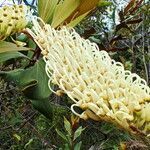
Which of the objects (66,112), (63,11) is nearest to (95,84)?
(63,11)

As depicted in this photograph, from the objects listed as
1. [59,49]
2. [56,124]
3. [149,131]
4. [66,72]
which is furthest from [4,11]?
[56,124]

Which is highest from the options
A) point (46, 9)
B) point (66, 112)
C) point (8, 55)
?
point (46, 9)

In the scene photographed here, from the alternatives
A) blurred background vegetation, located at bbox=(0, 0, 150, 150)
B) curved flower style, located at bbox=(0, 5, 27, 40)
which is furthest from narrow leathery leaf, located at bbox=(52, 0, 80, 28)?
blurred background vegetation, located at bbox=(0, 0, 150, 150)

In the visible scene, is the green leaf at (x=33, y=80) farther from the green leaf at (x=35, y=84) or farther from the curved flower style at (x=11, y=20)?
the curved flower style at (x=11, y=20)

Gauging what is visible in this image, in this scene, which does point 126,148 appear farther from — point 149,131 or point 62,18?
point 149,131

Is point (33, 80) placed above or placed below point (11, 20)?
below

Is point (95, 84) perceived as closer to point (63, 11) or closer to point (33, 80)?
point (33, 80)
